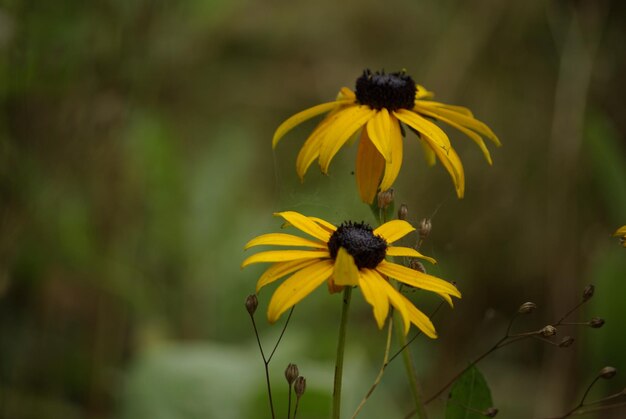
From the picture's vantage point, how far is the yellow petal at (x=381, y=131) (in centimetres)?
99

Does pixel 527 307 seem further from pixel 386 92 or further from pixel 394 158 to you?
pixel 386 92

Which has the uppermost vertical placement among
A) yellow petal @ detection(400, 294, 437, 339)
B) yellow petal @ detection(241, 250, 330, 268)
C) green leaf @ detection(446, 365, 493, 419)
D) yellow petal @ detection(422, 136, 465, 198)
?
yellow petal @ detection(422, 136, 465, 198)

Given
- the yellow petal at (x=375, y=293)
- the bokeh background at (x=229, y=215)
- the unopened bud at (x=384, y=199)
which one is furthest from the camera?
the bokeh background at (x=229, y=215)

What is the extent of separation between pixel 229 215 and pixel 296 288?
184cm

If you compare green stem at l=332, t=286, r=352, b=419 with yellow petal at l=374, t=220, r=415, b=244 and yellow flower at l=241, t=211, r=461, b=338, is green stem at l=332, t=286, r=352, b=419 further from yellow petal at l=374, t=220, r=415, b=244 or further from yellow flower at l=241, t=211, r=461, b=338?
yellow petal at l=374, t=220, r=415, b=244

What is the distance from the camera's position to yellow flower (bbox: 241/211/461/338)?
79 cm

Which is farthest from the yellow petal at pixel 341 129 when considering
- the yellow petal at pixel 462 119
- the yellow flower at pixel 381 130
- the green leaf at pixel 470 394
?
the green leaf at pixel 470 394

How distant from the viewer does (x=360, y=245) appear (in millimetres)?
871

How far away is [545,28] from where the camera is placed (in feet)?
8.77

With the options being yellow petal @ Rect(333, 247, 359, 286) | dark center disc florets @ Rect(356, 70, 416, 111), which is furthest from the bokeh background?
yellow petal @ Rect(333, 247, 359, 286)

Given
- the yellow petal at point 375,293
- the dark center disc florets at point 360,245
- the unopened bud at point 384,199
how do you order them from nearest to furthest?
1. the yellow petal at point 375,293
2. the dark center disc florets at point 360,245
3. the unopened bud at point 384,199

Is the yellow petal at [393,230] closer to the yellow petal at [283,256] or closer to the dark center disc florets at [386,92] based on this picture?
the yellow petal at [283,256]

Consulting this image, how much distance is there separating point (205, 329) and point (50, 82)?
2.91 ft

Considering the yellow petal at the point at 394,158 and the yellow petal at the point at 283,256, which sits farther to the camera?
the yellow petal at the point at 394,158
